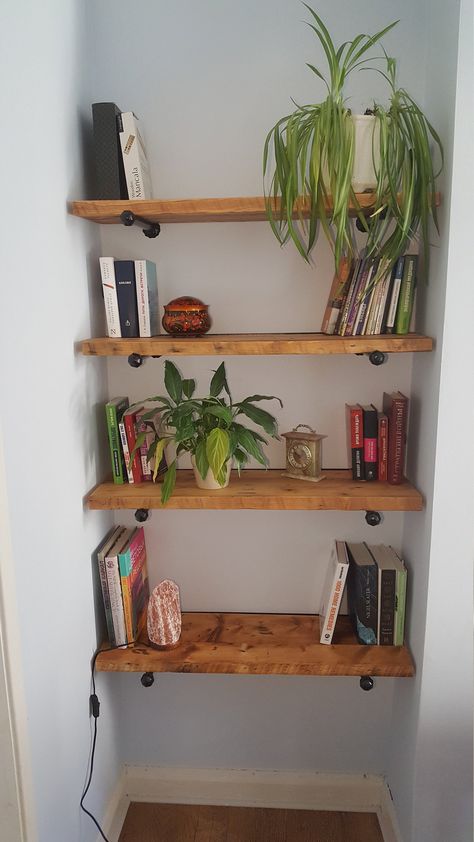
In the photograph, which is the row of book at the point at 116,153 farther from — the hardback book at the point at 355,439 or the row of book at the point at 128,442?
the hardback book at the point at 355,439

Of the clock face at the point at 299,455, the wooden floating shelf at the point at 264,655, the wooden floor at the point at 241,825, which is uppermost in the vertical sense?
the clock face at the point at 299,455

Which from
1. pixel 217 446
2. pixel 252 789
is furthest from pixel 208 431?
pixel 252 789

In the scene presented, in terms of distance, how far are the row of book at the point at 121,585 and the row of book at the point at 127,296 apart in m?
0.60

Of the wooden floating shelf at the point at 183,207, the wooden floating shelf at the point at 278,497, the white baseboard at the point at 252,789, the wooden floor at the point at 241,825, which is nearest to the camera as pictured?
the wooden floating shelf at the point at 183,207

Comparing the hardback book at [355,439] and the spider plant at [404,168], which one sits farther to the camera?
the hardback book at [355,439]

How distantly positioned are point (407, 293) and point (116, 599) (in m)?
1.14

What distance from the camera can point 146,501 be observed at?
1659 mm

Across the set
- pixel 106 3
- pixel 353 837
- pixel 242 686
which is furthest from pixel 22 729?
pixel 106 3

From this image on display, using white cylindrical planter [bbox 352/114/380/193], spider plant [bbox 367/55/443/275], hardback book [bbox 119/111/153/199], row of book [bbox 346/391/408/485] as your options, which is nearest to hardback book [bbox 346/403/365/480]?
row of book [bbox 346/391/408/485]

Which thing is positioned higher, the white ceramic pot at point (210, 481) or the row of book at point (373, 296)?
the row of book at point (373, 296)

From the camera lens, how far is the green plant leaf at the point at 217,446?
5.24 ft

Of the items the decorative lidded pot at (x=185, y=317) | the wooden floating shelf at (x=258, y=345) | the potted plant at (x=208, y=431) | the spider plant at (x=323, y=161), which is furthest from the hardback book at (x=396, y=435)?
the decorative lidded pot at (x=185, y=317)

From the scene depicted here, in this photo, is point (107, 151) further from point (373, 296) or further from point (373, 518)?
point (373, 518)

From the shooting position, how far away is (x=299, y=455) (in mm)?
1770
